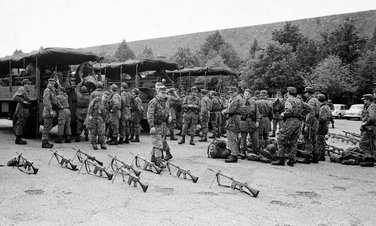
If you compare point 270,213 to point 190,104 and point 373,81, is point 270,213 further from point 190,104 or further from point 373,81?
point 373,81

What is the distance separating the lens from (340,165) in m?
9.61

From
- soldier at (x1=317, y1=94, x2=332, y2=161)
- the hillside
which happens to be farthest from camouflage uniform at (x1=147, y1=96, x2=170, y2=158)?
the hillside

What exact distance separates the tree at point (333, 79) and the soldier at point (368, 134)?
28.9m

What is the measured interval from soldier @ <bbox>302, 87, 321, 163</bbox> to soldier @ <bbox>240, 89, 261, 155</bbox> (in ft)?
4.13

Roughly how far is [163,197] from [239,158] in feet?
14.8

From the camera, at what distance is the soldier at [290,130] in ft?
29.8

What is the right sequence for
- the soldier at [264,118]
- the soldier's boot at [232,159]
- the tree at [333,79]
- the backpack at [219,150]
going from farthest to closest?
the tree at [333,79]
the soldier at [264,118]
the backpack at [219,150]
the soldier's boot at [232,159]

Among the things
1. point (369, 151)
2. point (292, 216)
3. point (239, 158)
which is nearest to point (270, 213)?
point (292, 216)

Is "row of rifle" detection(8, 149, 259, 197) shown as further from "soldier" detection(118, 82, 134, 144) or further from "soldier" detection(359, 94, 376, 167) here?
"soldier" detection(359, 94, 376, 167)

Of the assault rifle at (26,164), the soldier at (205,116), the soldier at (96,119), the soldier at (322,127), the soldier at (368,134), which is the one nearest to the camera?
the assault rifle at (26,164)

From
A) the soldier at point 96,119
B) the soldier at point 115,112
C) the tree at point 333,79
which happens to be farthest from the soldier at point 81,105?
the tree at point 333,79

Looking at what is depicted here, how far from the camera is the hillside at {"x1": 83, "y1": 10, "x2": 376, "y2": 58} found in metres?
63.7

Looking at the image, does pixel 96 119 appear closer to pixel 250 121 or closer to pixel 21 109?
pixel 21 109

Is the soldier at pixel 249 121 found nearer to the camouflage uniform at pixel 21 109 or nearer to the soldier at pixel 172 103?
the soldier at pixel 172 103
